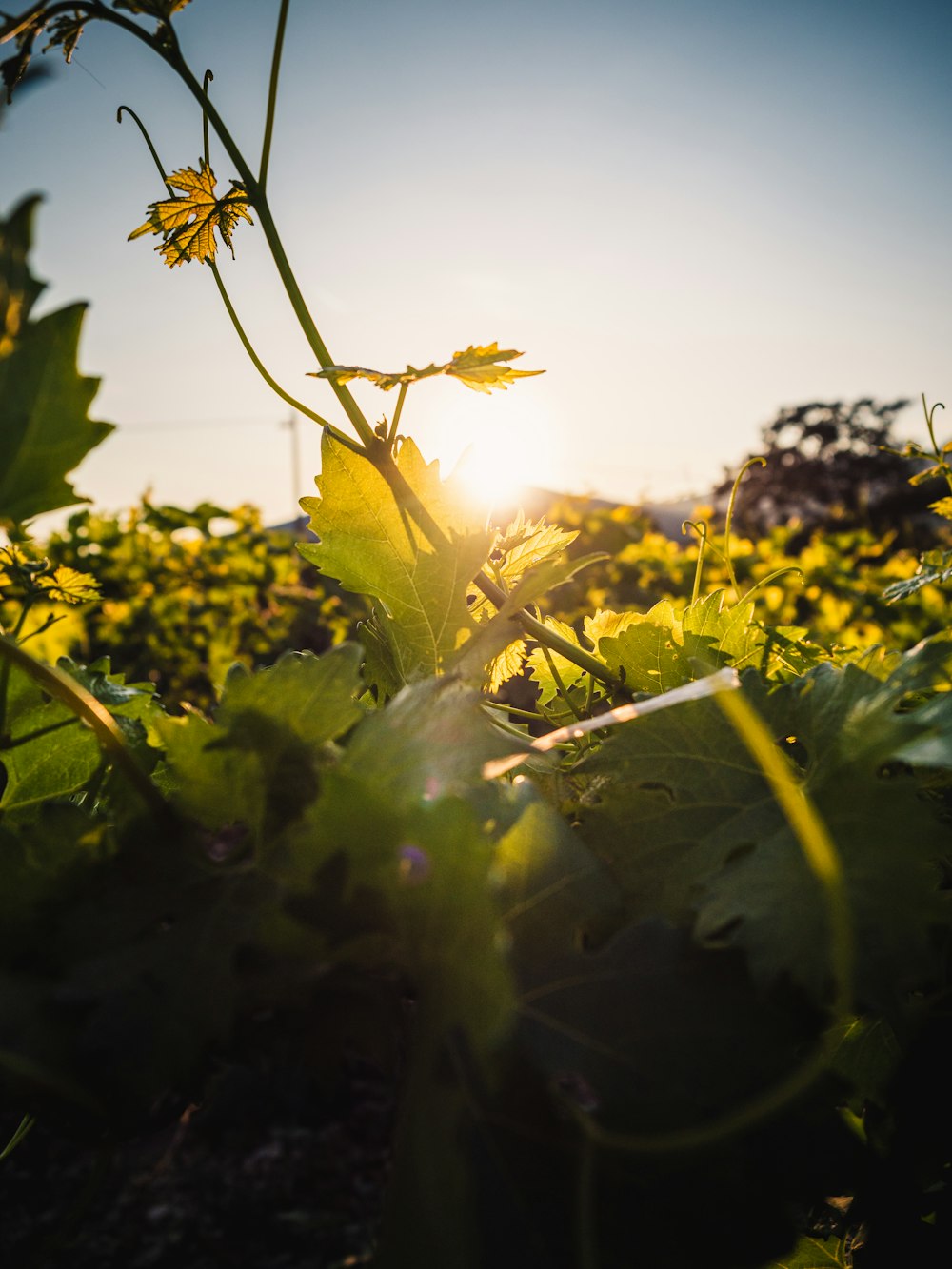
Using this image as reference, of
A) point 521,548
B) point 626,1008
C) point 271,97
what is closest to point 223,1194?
point 521,548

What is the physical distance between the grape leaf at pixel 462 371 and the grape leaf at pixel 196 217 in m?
0.23

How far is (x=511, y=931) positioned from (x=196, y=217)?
0.71 meters

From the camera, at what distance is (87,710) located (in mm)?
429

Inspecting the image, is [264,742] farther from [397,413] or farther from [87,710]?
[397,413]

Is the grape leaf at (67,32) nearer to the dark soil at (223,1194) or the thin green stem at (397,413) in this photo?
the thin green stem at (397,413)

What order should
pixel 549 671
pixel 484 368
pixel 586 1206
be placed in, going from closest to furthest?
pixel 586 1206 < pixel 484 368 < pixel 549 671

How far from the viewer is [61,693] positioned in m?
0.43

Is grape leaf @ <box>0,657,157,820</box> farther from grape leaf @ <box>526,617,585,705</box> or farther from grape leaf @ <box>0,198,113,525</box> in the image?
grape leaf @ <box>526,617,585,705</box>

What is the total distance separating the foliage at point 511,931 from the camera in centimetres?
34

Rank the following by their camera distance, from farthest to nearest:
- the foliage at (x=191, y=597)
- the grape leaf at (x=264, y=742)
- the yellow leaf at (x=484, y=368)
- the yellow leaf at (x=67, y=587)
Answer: the foliage at (x=191, y=597), the yellow leaf at (x=67, y=587), the yellow leaf at (x=484, y=368), the grape leaf at (x=264, y=742)

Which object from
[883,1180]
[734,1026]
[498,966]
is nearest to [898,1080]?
[883,1180]

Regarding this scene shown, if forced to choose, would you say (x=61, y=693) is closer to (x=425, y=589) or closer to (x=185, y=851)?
(x=185, y=851)

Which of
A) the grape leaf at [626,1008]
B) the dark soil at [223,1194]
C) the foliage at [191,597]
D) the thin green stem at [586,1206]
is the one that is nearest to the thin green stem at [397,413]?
the grape leaf at [626,1008]

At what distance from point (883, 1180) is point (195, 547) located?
5.55 metres
